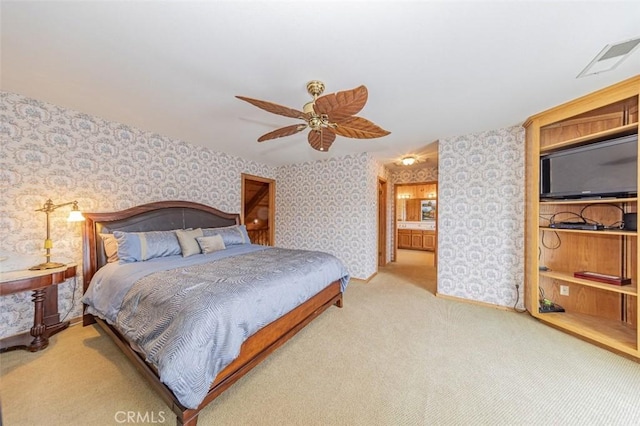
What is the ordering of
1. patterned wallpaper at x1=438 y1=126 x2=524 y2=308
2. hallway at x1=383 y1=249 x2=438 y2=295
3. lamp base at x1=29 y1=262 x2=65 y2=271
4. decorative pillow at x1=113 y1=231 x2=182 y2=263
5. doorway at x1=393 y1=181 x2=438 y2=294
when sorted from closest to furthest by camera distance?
A: lamp base at x1=29 y1=262 x2=65 y2=271 → decorative pillow at x1=113 y1=231 x2=182 y2=263 → patterned wallpaper at x1=438 y1=126 x2=524 y2=308 → hallway at x1=383 y1=249 x2=438 y2=295 → doorway at x1=393 y1=181 x2=438 y2=294

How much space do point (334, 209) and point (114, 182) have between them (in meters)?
3.25

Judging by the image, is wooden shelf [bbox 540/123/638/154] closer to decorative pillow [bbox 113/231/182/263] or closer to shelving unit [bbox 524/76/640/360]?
shelving unit [bbox 524/76/640/360]

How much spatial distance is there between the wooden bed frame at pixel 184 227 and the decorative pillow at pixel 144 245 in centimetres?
30

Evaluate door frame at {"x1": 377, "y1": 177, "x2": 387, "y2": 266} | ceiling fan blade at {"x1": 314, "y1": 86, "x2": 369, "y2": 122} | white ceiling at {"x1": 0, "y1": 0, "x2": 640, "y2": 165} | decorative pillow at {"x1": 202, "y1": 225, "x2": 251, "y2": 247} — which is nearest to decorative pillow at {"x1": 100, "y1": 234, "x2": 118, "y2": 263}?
decorative pillow at {"x1": 202, "y1": 225, "x2": 251, "y2": 247}

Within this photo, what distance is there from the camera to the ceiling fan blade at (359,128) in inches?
71.8

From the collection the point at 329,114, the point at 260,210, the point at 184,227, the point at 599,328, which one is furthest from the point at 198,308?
the point at 260,210

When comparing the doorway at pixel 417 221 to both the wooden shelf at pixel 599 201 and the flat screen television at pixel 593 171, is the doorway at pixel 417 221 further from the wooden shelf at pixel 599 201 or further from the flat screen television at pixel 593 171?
the wooden shelf at pixel 599 201

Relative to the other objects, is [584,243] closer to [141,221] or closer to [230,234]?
[230,234]

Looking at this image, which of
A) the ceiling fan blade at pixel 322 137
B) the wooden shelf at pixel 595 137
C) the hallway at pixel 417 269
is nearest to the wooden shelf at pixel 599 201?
the wooden shelf at pixel 595 137

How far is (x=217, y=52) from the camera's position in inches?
62.1

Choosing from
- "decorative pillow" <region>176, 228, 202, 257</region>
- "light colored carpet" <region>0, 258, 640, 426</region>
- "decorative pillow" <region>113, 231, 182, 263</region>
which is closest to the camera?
"light colored carpet" <region>0, 258, 640, 426</region>

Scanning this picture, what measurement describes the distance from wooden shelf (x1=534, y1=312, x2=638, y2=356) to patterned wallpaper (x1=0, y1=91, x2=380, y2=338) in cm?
240

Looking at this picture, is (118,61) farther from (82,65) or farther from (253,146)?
(253,146)

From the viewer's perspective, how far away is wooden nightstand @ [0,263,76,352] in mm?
1777
